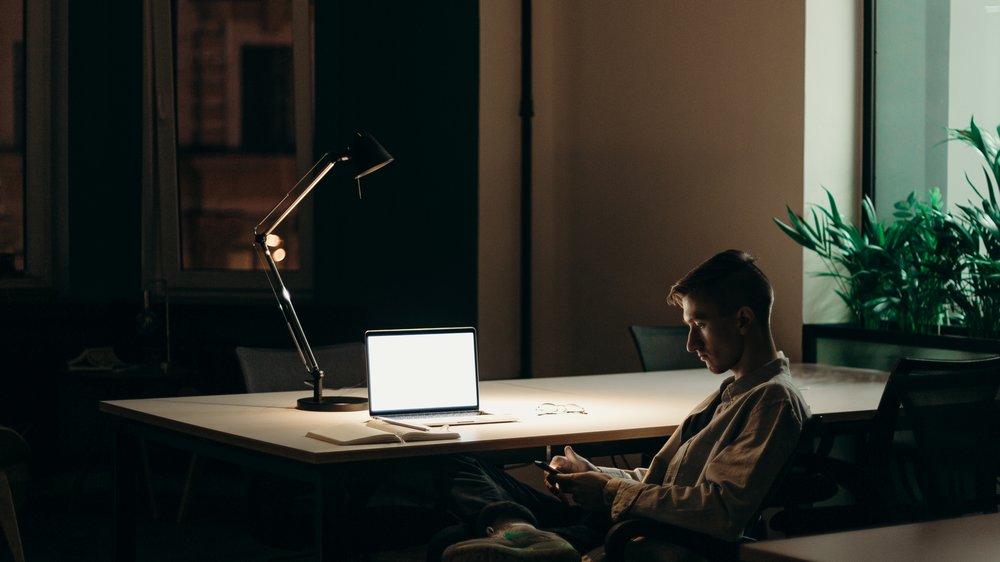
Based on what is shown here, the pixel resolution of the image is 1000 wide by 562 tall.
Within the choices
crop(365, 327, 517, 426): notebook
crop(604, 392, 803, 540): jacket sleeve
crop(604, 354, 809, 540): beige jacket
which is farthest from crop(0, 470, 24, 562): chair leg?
crop(604, 392, 803, 540): jacket sleeve

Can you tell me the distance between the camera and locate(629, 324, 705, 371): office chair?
15.3 ft

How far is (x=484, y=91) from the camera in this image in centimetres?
569

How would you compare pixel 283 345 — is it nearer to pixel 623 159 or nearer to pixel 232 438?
pixel 623 159

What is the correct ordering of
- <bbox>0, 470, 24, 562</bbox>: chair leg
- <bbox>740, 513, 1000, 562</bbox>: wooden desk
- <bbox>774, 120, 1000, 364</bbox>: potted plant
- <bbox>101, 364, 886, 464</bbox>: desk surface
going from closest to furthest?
<bbox>740, 513, 1000, 562</bbox>: wooden desk, <bbox>101, 364, 886, 464</bbox>: desk surface, <bbox>0, 470, 24, 562</bbox>: chair leg, <bbox>774, 120, 1000, 364</bbox>: potted plant

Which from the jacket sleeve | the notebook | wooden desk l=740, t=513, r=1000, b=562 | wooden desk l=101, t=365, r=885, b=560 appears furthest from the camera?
the notebook

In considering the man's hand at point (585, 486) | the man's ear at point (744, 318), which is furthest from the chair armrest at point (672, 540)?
the man's ear at point (744, 318)

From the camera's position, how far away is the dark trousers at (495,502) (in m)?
2.68

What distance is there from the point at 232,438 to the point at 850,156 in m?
3.15

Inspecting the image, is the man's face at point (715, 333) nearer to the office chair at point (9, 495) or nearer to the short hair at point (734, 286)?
the short hair at point (734, 286)

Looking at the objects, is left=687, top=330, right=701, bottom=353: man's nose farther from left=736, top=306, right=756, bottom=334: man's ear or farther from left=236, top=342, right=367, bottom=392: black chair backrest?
left=236, top=342, right=367, bottom=392: black chair backrest

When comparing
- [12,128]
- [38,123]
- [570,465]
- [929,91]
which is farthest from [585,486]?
[12,128]

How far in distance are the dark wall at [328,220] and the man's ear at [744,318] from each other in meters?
3.10

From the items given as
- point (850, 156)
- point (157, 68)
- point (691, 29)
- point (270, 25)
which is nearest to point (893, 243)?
point (850, 156)

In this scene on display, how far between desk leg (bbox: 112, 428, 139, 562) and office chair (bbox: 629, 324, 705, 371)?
2004 millimetres
